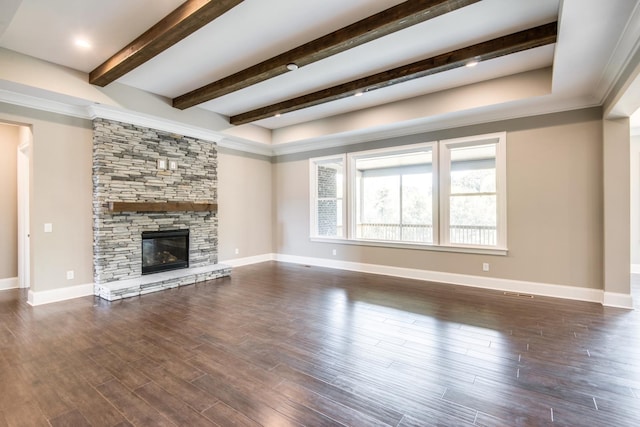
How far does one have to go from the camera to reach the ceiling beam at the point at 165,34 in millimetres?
2578

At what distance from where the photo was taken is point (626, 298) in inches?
153

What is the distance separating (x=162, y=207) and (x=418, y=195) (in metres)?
7.08

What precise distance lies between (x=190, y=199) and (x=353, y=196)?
3.30m

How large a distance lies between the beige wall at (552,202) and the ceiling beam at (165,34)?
421 cm

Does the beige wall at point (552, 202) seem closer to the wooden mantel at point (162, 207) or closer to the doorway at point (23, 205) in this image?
the wooden mantel at point (162, 207)

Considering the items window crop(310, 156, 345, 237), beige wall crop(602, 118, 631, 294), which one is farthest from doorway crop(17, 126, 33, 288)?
beige wall crop(602, 118, 631, 294)

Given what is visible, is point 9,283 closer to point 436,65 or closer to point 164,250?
point 164,250

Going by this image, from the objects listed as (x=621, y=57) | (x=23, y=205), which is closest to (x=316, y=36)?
(x=621, y=57)

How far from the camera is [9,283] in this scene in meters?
5.08

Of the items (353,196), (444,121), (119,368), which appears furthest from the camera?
(353,196)

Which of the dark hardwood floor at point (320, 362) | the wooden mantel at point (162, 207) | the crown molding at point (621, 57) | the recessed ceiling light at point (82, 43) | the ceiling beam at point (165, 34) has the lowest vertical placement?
the dark hardwood floor at point (320, 362)

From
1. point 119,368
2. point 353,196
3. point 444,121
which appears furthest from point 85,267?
point 444,121

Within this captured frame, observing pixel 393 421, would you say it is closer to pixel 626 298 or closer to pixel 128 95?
pixel 626 298

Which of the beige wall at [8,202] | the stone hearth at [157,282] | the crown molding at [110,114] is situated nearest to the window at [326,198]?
the crown molding at [110,114]
